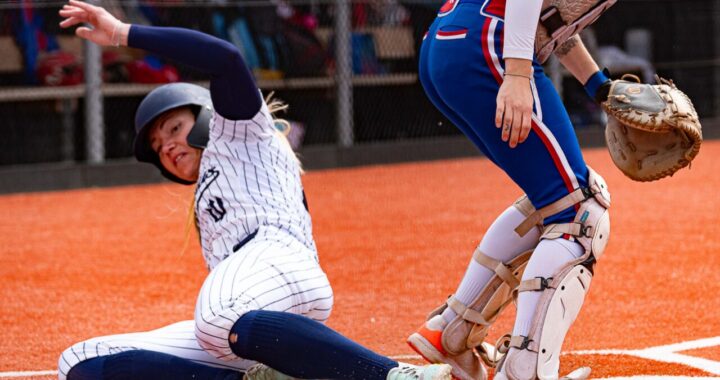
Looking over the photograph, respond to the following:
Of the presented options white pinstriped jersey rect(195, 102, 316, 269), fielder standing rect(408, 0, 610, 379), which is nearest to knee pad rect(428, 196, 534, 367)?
fielder standing rect(408, 0, 610, 379)

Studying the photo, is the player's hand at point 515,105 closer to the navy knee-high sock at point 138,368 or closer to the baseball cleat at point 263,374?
the baseball cleat at point 263,374

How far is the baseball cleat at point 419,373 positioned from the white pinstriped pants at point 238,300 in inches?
16.6

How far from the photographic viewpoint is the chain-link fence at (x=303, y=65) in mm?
11336

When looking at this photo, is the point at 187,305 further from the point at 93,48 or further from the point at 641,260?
the point at 93,48

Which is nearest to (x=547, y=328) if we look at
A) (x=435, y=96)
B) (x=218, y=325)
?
(x=435, y=96)

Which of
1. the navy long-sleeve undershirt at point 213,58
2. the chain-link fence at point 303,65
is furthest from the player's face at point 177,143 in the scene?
the chain-link fence at point 303,65

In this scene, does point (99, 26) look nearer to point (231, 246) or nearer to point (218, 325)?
point (231, 246)

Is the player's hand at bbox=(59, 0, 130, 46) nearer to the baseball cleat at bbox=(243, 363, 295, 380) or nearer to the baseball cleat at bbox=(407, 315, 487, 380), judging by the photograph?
the baseball cleat at bbox=(243, 363, 295, 380)

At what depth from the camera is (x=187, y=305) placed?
567cm

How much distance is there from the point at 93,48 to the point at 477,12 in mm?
8559

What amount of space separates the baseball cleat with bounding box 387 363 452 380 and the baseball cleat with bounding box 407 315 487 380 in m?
0.61

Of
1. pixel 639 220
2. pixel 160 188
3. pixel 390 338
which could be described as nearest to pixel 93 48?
pixel 160 188

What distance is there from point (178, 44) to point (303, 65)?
9.24 m

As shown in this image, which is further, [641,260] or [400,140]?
[400,140]
